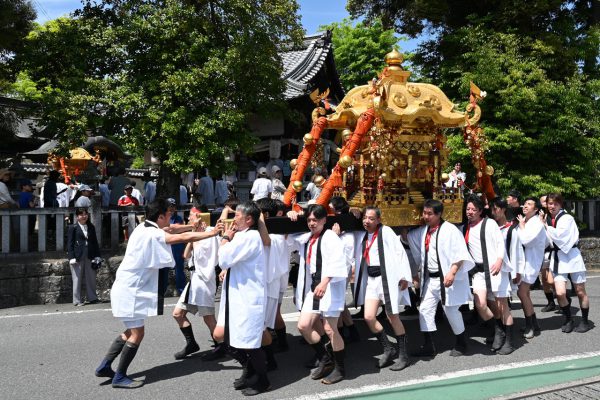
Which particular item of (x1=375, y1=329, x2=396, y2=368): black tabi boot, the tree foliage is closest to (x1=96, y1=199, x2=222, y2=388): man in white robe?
(x1=375, y1=329, x2=396, y2=368): black tabi boot

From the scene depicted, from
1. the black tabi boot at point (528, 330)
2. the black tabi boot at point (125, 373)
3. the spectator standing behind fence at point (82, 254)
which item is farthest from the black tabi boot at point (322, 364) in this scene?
the spectator standing behind fence at point (82, 254)

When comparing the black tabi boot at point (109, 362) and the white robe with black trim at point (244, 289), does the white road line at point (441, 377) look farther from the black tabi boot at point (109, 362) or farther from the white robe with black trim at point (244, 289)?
the black tabi boot at point (109, 362)

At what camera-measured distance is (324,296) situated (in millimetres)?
5379

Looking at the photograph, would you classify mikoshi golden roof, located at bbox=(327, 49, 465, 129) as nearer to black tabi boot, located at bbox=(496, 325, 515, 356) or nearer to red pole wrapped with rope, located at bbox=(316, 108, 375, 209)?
red pole wrapped with rope, located at bbox=(316, 108, 375, 209)

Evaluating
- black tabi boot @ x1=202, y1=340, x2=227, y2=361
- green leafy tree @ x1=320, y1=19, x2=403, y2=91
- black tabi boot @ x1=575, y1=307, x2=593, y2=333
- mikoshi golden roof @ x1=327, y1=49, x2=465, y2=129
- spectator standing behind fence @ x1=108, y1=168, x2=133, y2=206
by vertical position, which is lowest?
black tabi boot @ x1=202, y1=340, x2=227, y2=361

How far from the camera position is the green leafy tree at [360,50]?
27.5 meters

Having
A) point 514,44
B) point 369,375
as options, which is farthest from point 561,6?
point 369,375

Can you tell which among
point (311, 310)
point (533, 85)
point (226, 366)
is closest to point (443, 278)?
point (311, 310)

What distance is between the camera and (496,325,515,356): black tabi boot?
6.14 m

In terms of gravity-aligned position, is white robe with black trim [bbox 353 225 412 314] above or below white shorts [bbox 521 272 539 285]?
above

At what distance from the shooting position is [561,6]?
1442 cm

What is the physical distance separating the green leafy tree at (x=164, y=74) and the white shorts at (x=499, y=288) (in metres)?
5.85

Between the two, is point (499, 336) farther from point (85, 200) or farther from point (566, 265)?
point (85, 200)

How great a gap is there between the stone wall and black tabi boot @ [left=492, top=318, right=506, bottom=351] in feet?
21.1
